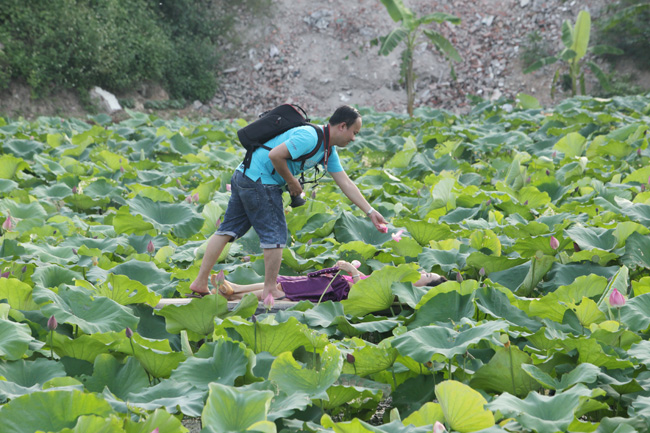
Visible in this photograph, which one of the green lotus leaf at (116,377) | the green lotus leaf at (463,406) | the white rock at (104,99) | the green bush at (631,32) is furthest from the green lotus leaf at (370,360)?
the green bush at (631,32)

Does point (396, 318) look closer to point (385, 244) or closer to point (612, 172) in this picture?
point (385, 244)

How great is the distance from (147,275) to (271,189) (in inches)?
29.5

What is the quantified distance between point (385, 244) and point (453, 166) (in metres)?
2.64

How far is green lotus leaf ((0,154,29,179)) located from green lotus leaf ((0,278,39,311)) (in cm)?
344

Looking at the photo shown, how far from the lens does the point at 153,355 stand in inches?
80.3

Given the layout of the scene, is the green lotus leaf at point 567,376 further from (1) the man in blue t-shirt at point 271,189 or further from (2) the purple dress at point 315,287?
(1) the man in blue t-shirt at point 271,189

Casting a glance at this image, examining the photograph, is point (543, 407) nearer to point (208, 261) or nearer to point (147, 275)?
point (208, 261)

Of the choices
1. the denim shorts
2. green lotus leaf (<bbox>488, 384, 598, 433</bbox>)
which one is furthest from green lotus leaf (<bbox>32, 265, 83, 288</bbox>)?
green lotus leaf (<bbox>488, 384, 598, 433</bbox>)

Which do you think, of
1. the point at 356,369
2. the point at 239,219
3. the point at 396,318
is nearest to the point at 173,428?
the point at 356,369

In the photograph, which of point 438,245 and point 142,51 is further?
point 142,51

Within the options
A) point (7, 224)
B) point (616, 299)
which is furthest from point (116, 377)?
point (7, 224)

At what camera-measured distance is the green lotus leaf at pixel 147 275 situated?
3053 millimetres

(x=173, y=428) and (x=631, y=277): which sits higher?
(x=173, y=428)

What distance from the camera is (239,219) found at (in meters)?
2.99
